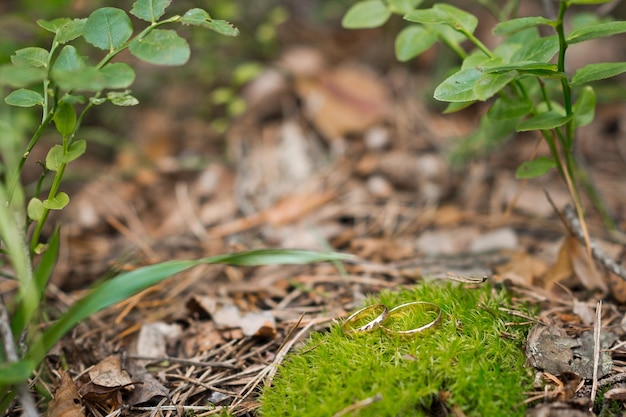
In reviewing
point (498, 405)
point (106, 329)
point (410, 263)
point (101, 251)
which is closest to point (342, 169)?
point (410, 263)

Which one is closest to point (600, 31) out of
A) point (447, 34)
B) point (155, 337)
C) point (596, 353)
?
point (447, 34)

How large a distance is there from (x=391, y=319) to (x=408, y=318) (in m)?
0.06

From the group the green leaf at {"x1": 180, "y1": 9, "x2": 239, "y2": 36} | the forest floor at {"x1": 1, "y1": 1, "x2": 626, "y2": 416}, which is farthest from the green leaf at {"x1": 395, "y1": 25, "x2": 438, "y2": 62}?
the forest floor at {"x1": 1, "y1": 1, "x2": 626, "y2": 416}

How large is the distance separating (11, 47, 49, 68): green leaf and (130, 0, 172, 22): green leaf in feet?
0.93

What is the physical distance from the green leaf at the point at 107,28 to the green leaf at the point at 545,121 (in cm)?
122

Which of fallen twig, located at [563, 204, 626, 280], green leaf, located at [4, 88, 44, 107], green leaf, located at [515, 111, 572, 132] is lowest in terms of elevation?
fallen twig, located at [563, 204, 626, 280]

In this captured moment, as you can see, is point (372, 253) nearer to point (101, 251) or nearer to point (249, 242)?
point (249, 242)

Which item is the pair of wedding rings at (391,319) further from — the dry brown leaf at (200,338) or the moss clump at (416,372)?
the dry brown leaf at (200,338)

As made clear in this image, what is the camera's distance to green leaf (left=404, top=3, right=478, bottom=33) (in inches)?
59.7

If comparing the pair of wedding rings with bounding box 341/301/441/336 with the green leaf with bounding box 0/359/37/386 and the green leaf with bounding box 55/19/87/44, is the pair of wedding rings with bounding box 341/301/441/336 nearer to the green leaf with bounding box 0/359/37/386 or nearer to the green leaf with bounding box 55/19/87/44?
the green leaf with bounding box 0/359/37/386

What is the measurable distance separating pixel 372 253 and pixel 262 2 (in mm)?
2696

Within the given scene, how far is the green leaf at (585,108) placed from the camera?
1759 millimetres

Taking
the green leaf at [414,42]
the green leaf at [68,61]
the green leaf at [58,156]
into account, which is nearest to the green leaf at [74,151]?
the green leaf at [58,156]

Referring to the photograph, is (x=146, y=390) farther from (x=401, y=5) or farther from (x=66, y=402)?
(x=401, y=5)
